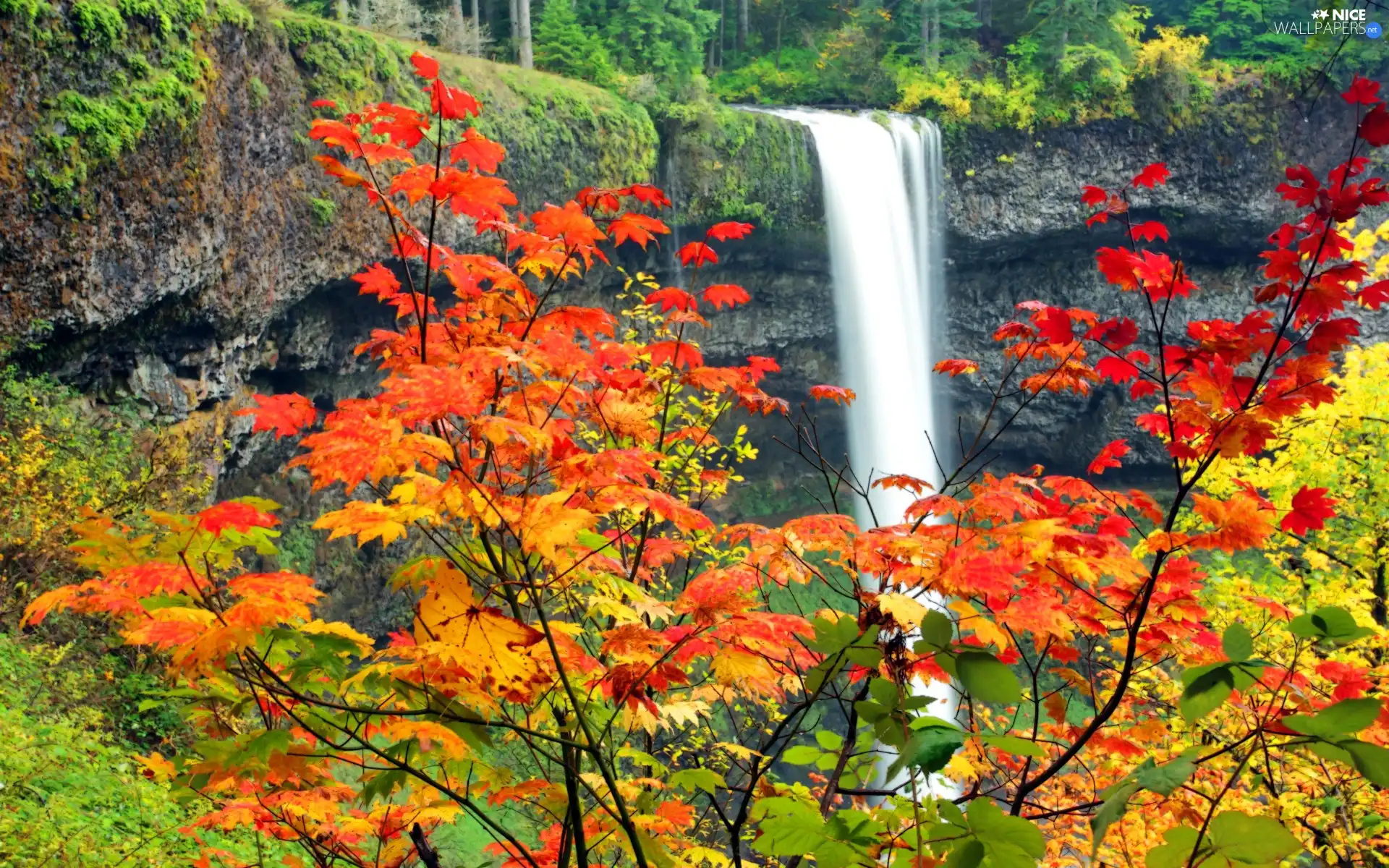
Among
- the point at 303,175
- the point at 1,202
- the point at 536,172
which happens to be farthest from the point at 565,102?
the point at 1,202

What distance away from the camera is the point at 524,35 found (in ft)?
44.9

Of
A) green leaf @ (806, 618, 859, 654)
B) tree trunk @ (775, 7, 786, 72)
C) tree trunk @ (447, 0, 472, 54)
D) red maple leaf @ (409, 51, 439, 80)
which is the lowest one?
green leaf @ (806, 618, 859, 654)

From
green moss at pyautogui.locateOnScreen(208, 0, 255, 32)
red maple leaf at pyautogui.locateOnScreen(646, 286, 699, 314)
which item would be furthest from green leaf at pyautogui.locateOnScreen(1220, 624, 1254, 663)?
green moss at pyautogui.locateOnScreen(208, 0, 255, 32)

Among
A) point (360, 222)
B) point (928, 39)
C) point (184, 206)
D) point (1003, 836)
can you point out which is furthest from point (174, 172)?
point (928, 39)

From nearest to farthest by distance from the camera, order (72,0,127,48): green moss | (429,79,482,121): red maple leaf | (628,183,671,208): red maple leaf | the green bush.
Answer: (429,79,482,121): red maple leaf, (628,183,671,208): red maple leaf, the green bush, (72,0,127,48): green moss

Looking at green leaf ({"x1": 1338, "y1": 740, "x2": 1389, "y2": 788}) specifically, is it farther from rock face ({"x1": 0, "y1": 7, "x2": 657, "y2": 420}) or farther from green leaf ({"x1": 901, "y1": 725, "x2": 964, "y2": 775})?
rock face ({"x1": 0, "y1": 7, "x2": 657, "y2": 420})

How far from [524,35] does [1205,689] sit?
14779 mm

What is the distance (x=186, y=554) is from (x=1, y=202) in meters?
5.67

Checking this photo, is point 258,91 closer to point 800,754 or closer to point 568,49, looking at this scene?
point 568,49

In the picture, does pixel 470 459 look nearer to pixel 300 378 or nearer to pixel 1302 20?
pixel 300 378

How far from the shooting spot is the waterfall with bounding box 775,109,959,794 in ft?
52.1

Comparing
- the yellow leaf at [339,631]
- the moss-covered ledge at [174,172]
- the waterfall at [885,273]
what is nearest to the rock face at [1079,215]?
the waterfall at [885,273]

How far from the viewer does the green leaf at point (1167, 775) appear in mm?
892

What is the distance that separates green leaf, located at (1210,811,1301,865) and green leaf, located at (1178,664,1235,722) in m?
0.11
